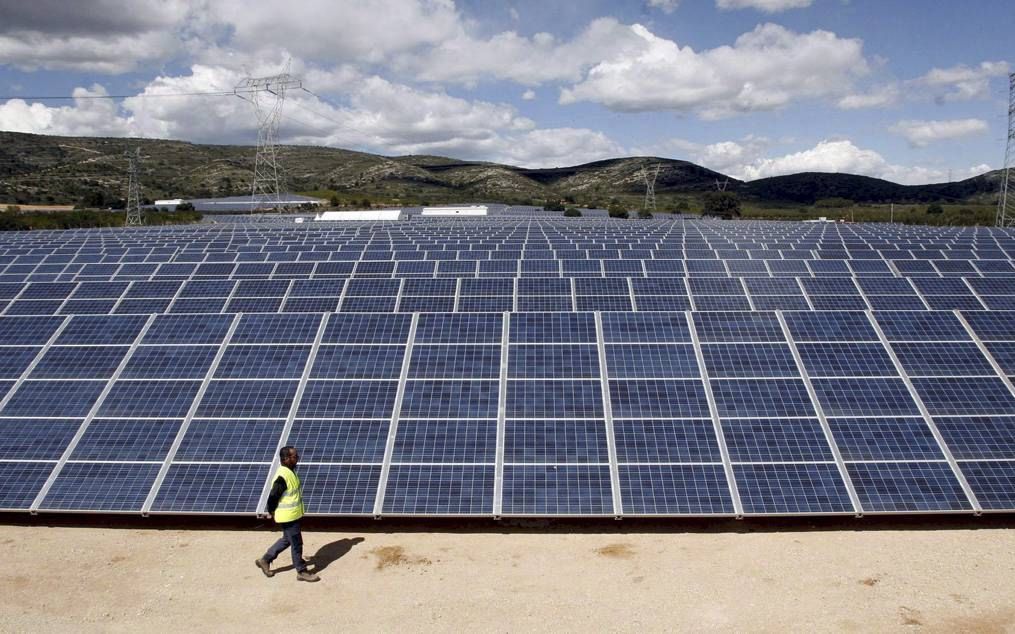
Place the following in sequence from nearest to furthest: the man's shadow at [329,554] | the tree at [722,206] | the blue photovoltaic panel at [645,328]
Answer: the man's shadow at [329,554]
the blue photovoltaic panel at [645,328]
the tree at [722,206]

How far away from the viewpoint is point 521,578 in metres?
8.90

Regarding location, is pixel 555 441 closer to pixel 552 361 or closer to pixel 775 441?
pixel 552 361

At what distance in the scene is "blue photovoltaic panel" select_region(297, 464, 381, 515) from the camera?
9.82 m

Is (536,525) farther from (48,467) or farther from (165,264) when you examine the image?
(165,264)

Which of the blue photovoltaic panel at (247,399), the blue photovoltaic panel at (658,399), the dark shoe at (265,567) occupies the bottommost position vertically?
the dark shoe at (265,567)

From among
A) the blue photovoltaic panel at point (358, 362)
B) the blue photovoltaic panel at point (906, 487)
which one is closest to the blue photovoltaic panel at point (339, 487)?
the blue photovoltaic panel at point (358, 362)

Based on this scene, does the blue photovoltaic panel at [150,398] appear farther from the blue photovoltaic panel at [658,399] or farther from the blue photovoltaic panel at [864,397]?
the blue photovoltaic panel at [864,397]

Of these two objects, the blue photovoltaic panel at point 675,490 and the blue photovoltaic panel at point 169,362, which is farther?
the blue photovoltaic panel at point 169,362

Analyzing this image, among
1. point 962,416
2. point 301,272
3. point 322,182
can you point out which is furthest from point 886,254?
point 322,182

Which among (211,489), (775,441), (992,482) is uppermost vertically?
(775,441)

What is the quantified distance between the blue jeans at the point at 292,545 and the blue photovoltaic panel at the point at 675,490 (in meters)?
4.73

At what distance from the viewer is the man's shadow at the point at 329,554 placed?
929cm

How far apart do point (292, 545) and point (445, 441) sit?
285 centimetres

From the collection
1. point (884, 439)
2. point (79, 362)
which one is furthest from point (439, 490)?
point (79, 362)
